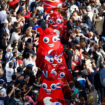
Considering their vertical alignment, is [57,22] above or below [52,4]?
below

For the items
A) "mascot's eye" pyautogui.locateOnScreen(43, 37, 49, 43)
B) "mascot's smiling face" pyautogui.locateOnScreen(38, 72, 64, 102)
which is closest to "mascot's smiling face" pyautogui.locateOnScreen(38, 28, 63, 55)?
"mascot's eye" pyautogui.locateOnScreen(43, 37, 49, 43)

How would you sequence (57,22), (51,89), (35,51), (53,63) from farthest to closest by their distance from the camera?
(57,22) → (35,51) → (53,63) → (51,89)

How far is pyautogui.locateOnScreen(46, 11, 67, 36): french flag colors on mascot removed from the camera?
9.59 meters

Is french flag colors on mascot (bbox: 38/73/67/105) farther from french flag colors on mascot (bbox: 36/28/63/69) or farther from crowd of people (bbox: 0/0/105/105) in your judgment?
french flag colors on mascot (bbox: 36/28/63/69)

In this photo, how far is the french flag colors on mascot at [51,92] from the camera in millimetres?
6742

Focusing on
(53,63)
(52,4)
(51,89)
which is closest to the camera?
(51,89)

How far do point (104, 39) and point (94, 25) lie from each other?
4.58 ft

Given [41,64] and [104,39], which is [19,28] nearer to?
[41,64]

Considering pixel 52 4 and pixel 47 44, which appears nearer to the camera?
pixel 47 44

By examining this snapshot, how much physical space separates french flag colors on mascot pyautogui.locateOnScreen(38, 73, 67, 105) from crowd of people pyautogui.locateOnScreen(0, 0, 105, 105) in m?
0.22

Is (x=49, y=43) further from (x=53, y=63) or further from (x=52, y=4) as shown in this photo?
(x=52, y=4)

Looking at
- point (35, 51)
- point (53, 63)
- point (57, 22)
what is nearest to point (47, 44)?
point (35, 51)

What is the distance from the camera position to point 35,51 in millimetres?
8719

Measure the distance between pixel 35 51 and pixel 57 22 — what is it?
4.70 feet
